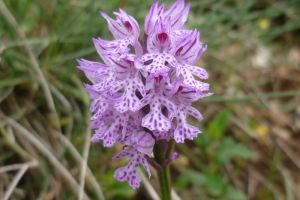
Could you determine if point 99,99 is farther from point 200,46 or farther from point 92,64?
point 200,46

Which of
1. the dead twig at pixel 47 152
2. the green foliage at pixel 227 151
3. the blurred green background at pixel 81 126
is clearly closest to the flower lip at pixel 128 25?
the blurred green background at pixel 81 126

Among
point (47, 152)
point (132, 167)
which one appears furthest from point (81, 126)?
point (132, 167)

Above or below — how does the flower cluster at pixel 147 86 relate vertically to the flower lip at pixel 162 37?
below

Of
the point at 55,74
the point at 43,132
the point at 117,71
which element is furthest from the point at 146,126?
the point at 55,74

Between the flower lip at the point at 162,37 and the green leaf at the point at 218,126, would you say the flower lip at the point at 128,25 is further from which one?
the green leaf at the point at 218,126

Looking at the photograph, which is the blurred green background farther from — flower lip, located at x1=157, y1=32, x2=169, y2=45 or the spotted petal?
flower lip, located at x1=157, y1=32, x2=169, y2=45

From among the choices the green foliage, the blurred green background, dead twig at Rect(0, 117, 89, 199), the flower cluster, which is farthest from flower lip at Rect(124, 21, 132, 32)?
the green foliage

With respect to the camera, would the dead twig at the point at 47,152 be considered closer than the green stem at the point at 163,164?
No

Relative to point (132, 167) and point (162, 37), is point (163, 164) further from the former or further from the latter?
point (162, 37)
